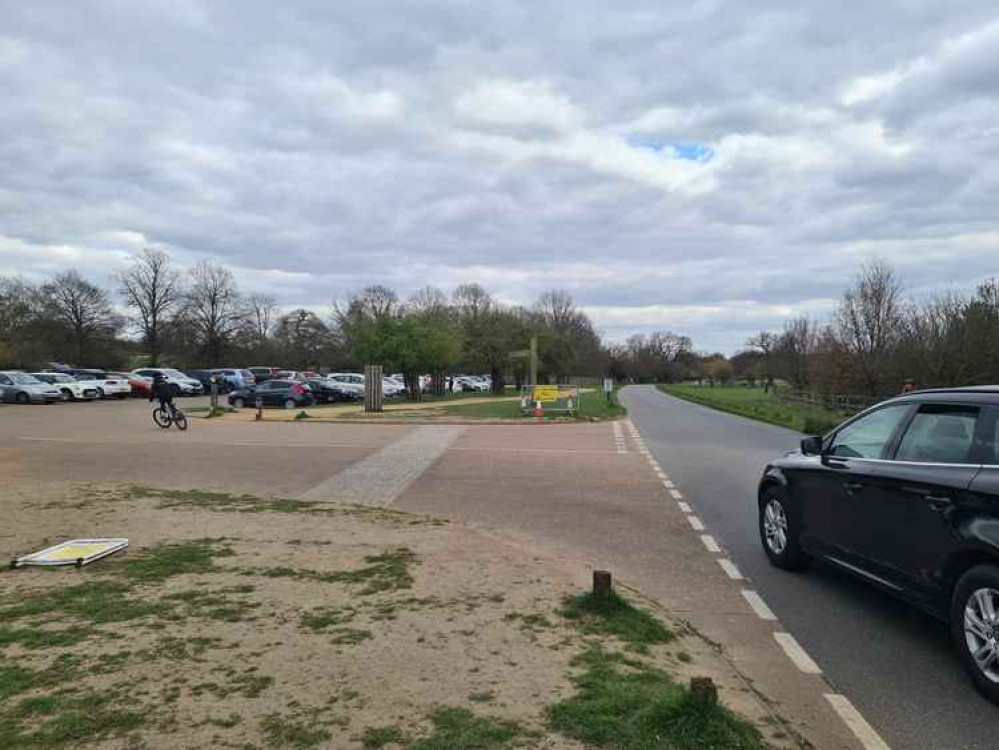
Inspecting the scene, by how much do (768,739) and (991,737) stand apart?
127 cm

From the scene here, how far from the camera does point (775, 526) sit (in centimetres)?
668

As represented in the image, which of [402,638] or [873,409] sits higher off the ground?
[873,409]

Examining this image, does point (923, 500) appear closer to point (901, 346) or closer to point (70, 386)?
point (901, 346)

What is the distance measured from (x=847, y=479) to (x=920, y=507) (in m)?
0.91

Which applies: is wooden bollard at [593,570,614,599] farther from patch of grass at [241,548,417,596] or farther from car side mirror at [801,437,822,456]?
car side mirror at [801,437,822,456]

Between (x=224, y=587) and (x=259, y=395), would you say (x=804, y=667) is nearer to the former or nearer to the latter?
(x=224, y=587)

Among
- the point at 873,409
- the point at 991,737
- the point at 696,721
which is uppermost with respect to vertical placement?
the point at 873,409

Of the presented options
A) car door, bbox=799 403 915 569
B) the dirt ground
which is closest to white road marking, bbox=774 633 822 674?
the dirt ground

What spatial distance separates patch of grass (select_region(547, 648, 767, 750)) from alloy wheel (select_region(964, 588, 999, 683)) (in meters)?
1.65

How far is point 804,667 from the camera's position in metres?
4.30

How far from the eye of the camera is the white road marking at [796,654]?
428cm

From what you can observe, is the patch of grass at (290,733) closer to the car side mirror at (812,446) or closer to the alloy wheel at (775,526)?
the car side mirror at (812,446)

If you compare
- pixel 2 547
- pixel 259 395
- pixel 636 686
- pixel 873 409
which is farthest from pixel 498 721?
pixel 259 395

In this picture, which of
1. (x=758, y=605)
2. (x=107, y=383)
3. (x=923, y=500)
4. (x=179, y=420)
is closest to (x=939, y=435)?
(x=923, y=500)
